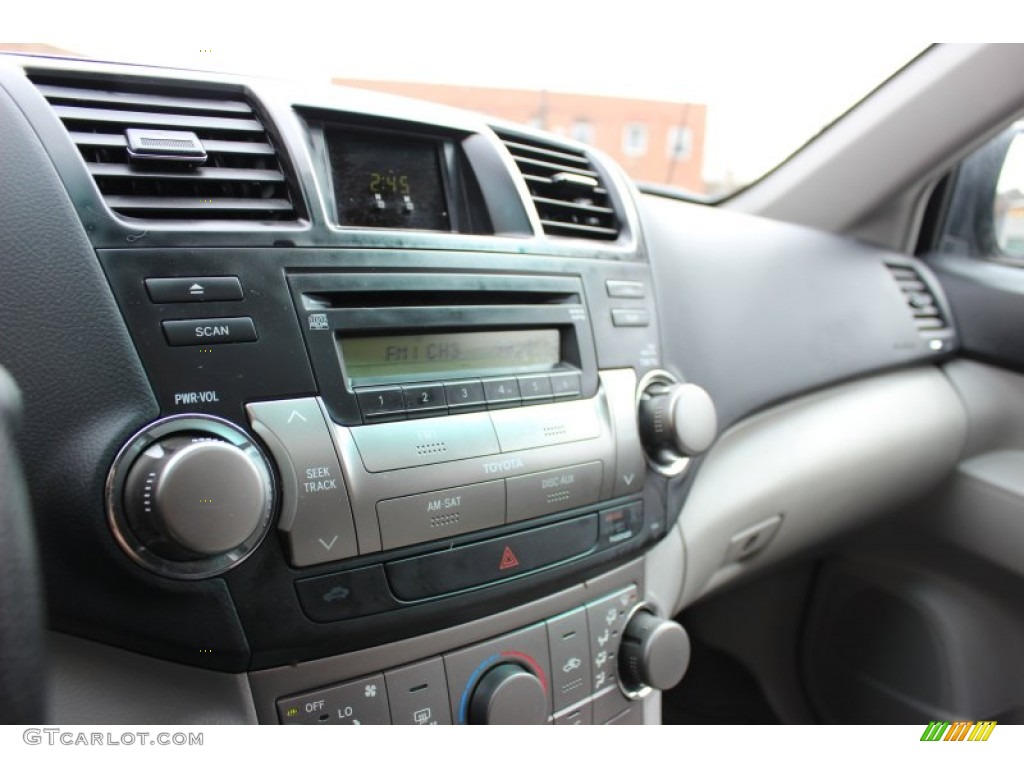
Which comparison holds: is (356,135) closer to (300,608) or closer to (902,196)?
(300,608)

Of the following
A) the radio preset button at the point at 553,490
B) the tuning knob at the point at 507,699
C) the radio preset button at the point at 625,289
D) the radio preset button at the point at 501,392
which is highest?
the radio preset button at the point at 625,289

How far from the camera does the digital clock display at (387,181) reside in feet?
2.65

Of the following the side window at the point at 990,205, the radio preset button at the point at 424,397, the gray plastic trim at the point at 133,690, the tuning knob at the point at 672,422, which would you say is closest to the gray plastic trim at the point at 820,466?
the tuning knob at the point at 672,422

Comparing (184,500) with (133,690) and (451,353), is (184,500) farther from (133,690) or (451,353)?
(451,353)

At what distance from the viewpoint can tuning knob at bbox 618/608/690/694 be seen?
2.99 ft

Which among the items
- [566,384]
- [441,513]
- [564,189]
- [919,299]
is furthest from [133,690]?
[919,299]

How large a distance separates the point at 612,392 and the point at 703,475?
1.01ft

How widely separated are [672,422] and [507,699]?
390 millimetres

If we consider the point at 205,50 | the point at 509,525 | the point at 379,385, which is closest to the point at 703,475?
the point at 509,525

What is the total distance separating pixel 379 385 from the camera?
73 cm

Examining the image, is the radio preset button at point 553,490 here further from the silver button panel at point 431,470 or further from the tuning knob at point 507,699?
the tuning knob at point 507,699

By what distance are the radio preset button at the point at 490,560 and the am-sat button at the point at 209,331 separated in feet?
0.87

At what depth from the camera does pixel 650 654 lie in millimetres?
909
